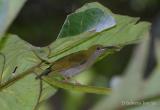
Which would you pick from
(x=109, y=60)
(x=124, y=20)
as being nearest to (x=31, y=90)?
(x=124, y=20)

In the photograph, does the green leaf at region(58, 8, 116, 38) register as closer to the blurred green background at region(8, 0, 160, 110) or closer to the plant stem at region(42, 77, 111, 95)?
the plant stem at region(42, 77, 111, 95)

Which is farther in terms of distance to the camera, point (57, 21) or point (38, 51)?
point (57, 21)

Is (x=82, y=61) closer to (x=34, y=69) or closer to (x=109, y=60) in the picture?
(x=34, y=69)

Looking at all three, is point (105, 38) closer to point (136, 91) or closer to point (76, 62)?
point (76, 62)

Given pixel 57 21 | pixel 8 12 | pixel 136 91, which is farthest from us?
pixel 57 21

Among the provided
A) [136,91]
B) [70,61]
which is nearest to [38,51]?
[70,61]
